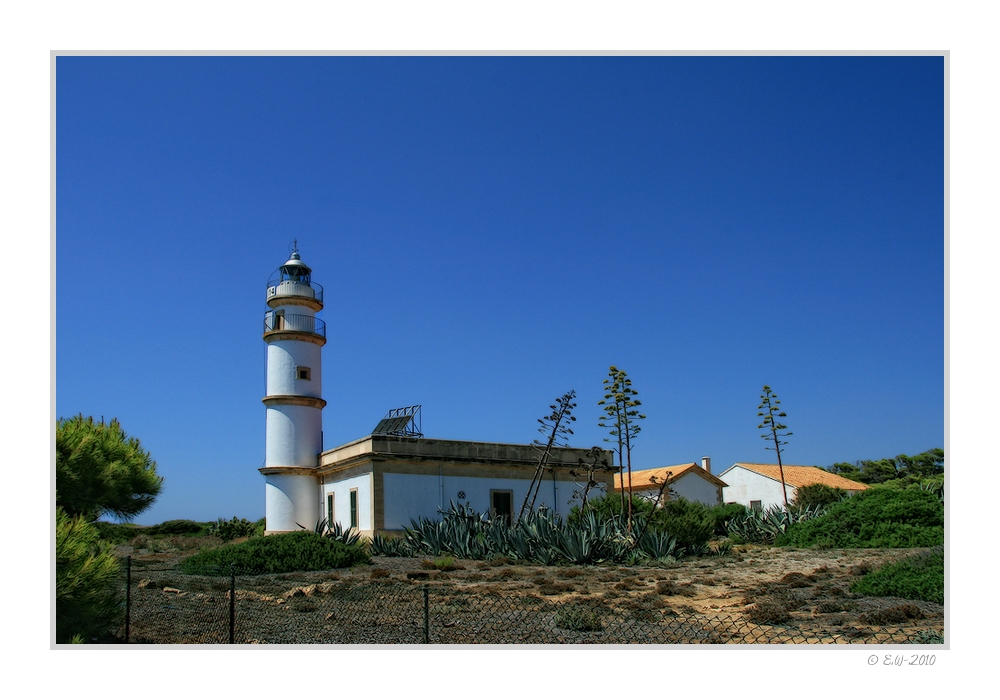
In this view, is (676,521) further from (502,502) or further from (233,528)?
(233,528)

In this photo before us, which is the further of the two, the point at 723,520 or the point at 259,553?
the point at 723,520

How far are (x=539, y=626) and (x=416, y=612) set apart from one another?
2.06 meters

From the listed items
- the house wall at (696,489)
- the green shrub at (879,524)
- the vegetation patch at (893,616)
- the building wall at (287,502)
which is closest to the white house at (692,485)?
the house wall at (696,489)

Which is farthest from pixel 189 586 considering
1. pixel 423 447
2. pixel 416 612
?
pixel 423 447

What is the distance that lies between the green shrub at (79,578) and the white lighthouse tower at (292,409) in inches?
666

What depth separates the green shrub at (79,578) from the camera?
259 inches

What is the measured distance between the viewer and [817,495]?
33.9 meters

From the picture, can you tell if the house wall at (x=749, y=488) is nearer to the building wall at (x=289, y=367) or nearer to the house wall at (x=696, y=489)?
the house wall at (x=696, y=489)

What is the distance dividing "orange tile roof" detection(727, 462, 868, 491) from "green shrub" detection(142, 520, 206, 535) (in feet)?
94.3

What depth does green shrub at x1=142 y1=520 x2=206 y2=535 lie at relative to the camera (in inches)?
1428

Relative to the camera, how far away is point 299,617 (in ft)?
33.8

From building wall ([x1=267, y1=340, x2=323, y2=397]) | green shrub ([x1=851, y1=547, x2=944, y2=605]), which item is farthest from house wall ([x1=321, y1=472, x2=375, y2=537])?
green shrub ([x1=851, y1=547, x2=944, y2=605])

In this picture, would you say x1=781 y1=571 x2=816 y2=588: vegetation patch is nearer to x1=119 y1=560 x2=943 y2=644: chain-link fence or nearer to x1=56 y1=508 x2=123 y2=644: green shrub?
x1=119 y1=560 x2=943 y2=644: chain-link fence

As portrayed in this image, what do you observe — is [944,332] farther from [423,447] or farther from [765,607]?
[423,447]
